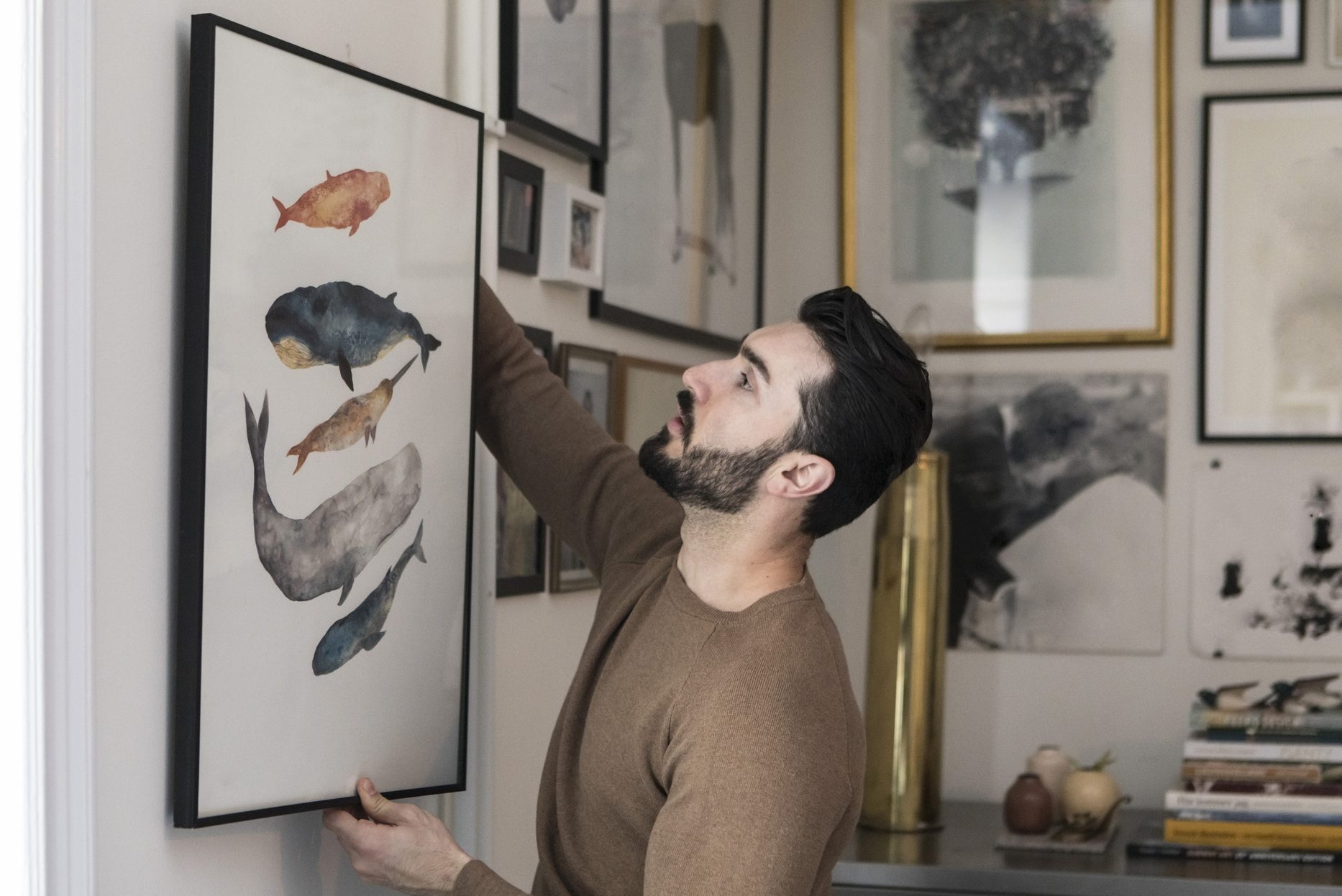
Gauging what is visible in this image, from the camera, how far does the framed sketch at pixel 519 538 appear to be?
2049 mm

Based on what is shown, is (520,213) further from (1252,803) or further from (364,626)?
(1252,803)

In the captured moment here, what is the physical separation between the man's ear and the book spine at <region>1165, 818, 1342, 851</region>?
136 cm

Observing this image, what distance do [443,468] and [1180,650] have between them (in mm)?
1925

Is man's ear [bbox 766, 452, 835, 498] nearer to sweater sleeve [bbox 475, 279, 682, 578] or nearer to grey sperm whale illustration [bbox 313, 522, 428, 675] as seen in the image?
sweater sleeve [bbox 475, 279, 682, 578]

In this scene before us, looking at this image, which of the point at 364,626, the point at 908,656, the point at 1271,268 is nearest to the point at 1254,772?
the point at 908,656

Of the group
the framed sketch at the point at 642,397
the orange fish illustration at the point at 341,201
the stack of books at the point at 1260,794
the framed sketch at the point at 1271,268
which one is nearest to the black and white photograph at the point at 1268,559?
the framed sketch at the point at 1271,268

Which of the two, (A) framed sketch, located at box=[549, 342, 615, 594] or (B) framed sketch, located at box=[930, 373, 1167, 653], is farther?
(B) framed sketch, located at box=[930, 373, 1167, 653]

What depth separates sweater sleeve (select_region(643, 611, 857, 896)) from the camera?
4.64 ft

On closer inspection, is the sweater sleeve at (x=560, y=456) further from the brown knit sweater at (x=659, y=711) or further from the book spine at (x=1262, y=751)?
the book spine at (x=1262, y=751)

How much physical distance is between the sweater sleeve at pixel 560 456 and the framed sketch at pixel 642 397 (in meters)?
0.46

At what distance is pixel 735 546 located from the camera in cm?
167

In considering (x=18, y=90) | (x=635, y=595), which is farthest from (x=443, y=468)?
(x=18, y=90)

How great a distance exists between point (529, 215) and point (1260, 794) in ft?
5.42

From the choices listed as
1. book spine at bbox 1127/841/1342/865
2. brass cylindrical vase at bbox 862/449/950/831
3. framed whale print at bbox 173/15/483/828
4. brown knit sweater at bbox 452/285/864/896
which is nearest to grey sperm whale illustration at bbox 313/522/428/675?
framed whale print at bbox 173/15/483/828
